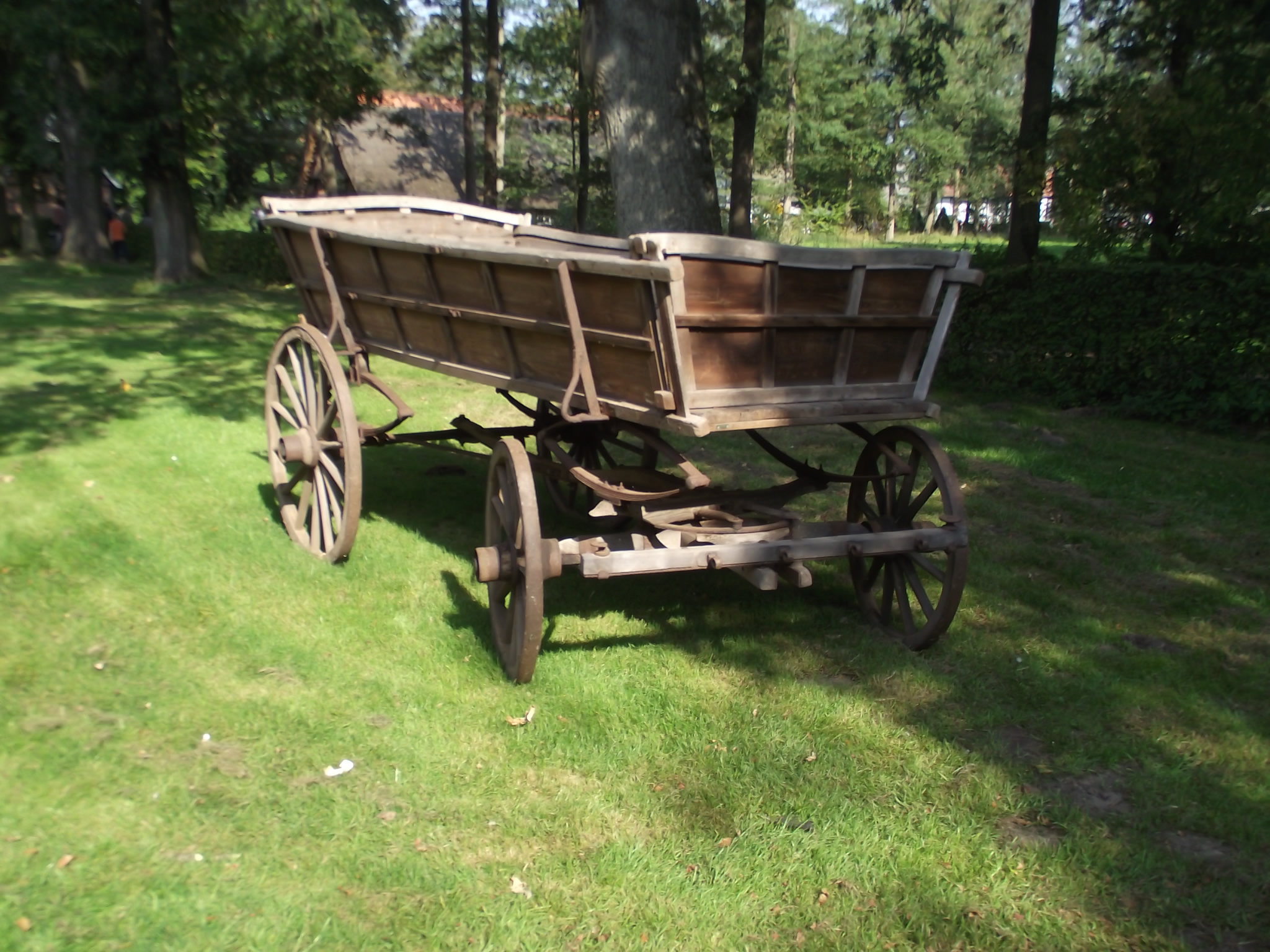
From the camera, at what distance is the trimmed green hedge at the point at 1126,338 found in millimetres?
9086

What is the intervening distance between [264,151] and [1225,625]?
30805 mm

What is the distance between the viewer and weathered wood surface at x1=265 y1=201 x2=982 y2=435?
12.5 feet

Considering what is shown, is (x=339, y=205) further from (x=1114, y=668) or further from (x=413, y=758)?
(x=1114, y=668)

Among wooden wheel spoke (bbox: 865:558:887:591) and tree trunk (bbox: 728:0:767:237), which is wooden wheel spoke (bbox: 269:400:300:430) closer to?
A: wooden wheel spoke (bbox: 865:558:887:591)

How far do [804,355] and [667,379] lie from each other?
68cm

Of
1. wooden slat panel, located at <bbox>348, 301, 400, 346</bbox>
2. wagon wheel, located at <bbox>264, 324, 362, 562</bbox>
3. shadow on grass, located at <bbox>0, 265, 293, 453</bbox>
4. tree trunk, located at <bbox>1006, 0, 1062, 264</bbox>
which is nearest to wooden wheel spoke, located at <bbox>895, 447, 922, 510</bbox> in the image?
wagon wheel, located at <bbox>264, 324, 362, 562</bbox>

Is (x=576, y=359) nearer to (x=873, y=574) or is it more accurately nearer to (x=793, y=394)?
(x=793, y=394)

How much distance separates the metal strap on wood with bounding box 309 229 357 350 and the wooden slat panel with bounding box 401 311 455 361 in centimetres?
43

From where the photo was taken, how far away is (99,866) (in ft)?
10.1

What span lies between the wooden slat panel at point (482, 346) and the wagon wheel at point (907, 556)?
6.20 feet

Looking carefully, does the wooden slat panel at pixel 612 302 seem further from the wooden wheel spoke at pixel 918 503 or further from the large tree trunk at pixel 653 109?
the large tree trunk at pixel 653 109

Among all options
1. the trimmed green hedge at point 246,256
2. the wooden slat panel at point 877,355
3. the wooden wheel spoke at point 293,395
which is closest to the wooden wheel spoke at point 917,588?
the wooden slat panel at point 877,355

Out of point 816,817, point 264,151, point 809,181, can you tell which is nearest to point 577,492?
point 816,817

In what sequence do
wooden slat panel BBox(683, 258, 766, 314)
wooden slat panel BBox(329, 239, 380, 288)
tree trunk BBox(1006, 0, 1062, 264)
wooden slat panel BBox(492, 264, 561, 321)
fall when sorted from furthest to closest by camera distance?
tree trunk BBox(1006, 0, 1062, 264) < wooden slat panel BBox(329, 239, 380, 288) < wooden slat panel BBox(492, 264, 561, 321) < wooden slat panel BBox(683, 258, 766, 314)
